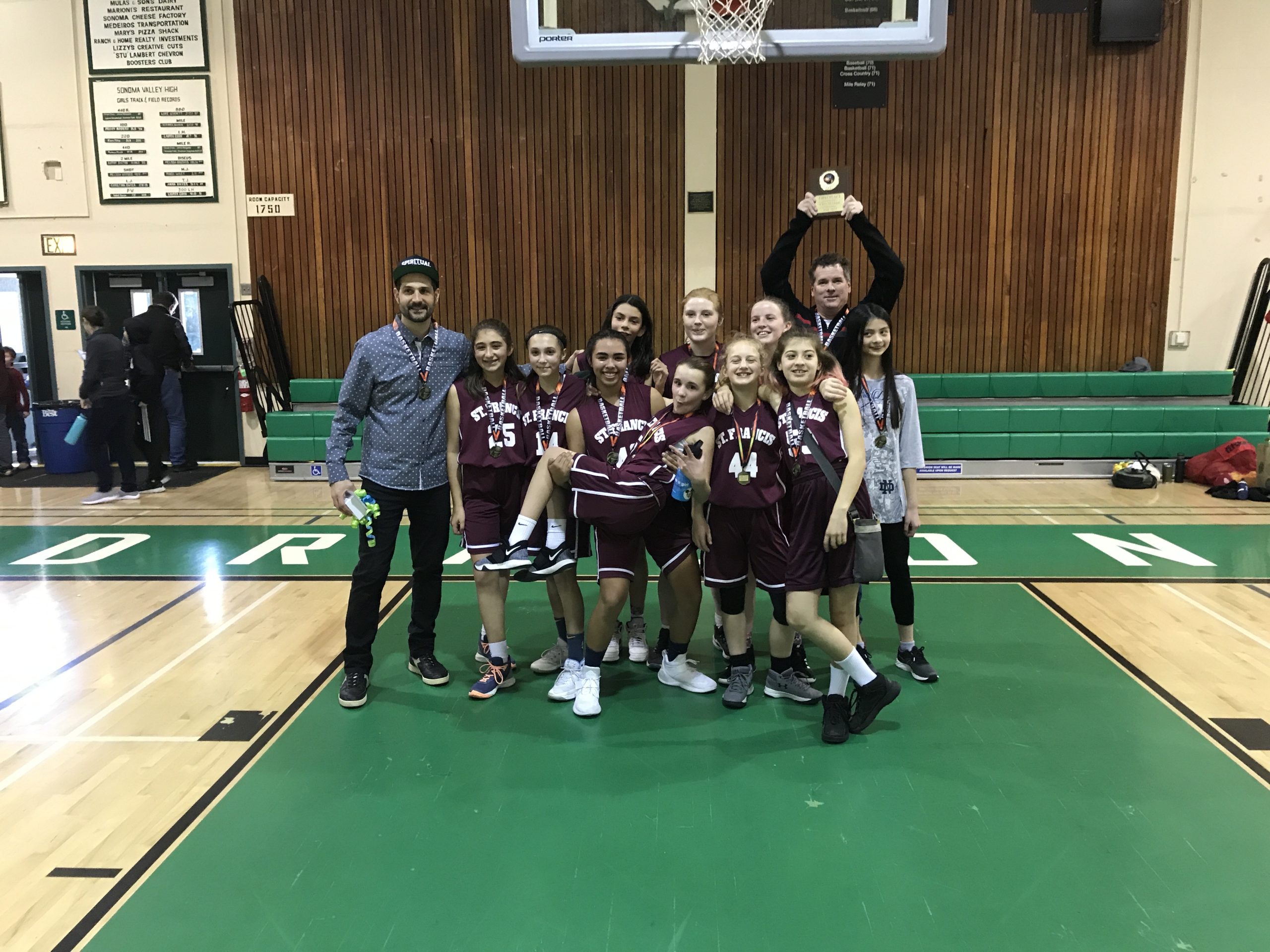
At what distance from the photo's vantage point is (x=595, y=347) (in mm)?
3520

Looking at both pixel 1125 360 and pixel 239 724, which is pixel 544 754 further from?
pixel 1125 360

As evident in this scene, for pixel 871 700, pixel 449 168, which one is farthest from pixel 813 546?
pixel 449 168

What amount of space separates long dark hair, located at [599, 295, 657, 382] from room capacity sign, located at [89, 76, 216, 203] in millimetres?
7946

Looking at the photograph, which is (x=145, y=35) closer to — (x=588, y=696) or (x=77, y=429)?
(x=77, y=429)

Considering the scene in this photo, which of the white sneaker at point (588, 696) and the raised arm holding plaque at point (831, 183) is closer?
the white sneaker at point (588, 696)

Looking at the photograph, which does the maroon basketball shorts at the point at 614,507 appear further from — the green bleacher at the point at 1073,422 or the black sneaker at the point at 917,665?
the green bleacher at the point at 1073,422

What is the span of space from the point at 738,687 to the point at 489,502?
1.32 metres

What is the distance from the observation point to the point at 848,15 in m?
5.20

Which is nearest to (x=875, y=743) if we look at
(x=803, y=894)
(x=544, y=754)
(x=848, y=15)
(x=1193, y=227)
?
(x=803, y=894)

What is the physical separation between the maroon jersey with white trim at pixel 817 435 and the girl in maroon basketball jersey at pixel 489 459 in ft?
3.67

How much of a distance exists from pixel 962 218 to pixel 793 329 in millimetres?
7308

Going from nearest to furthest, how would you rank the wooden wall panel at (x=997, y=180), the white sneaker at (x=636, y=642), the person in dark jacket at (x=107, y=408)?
the white sneaker at (x=636, y=642), the person in dark jacket at (x=107, y=408), the wooden wall panel at (x=997, y=180)

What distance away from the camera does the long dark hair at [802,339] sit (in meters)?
3.29

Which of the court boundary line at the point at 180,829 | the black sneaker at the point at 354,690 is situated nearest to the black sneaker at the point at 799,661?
the black sneaker at the point at 354,690
